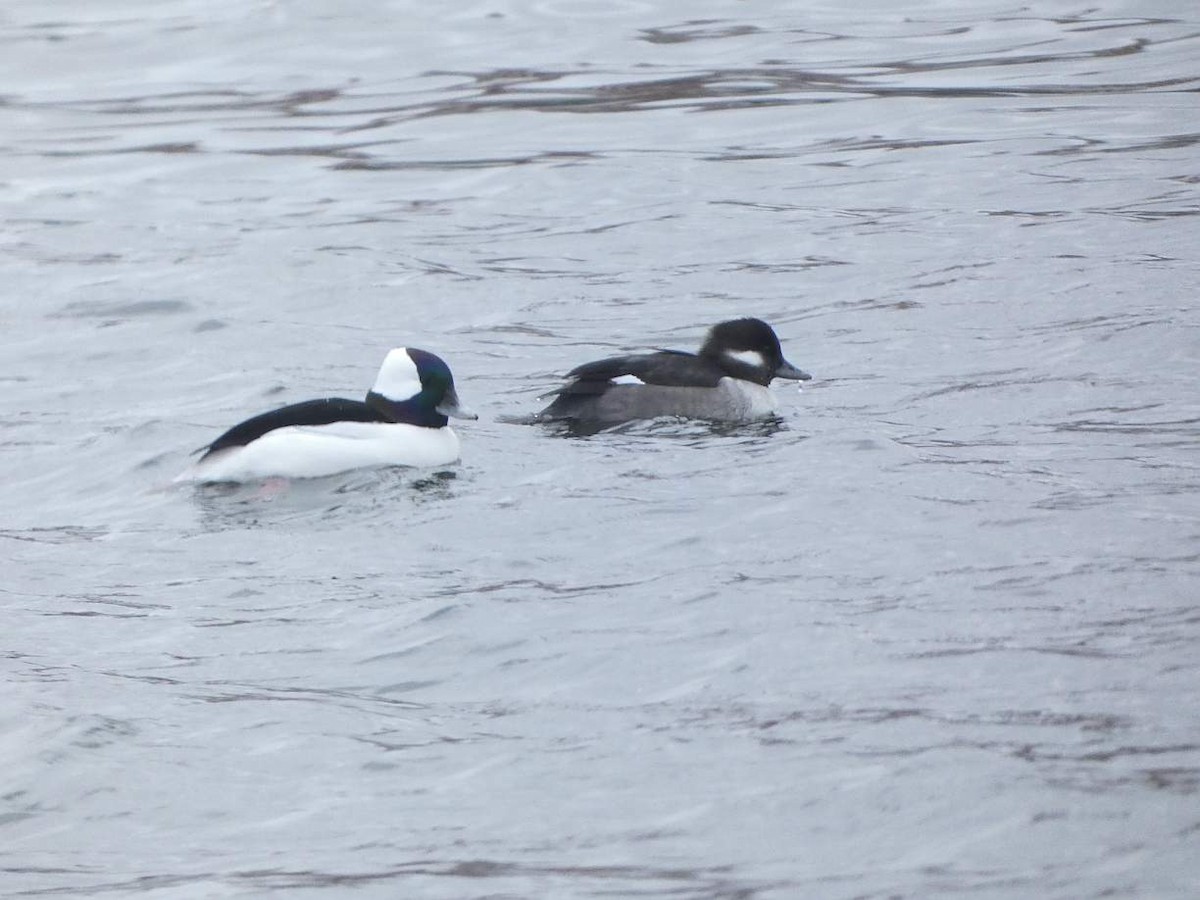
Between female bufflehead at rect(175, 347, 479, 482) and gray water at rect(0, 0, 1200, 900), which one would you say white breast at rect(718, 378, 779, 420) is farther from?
female bufflehead at rect(175, 347, 479, 482)

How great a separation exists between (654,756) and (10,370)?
6.90m

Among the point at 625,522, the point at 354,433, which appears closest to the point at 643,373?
the point at 354,433

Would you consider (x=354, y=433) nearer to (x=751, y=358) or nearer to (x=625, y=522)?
(x=625, y=522)

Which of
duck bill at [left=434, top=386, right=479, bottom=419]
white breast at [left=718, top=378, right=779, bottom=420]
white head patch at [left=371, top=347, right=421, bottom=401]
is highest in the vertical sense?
white head patch at [left=371, top=347, right=421, bottom=401]

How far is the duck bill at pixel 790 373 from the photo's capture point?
1003 centimetres

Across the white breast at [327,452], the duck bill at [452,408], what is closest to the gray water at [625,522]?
the white breast at [327,452]

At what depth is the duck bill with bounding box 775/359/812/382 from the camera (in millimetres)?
10031

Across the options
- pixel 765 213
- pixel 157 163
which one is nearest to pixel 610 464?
pixel 765 213

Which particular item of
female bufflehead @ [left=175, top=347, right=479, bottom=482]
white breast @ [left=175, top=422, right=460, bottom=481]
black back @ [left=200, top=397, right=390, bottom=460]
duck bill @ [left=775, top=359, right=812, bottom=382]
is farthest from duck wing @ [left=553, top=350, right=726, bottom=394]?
black back @ [left=200, top=397, right=390, bottom=460]

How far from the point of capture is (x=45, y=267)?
14359 mm

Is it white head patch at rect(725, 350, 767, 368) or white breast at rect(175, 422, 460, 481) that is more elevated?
white head patch at rect(725, 350, 767, 368)

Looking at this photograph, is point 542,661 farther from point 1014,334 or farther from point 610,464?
point 1014,334

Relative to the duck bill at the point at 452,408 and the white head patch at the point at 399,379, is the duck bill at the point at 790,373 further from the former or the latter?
the white head patch at the point at 399,379

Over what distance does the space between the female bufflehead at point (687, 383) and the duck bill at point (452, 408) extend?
16.2 inches
